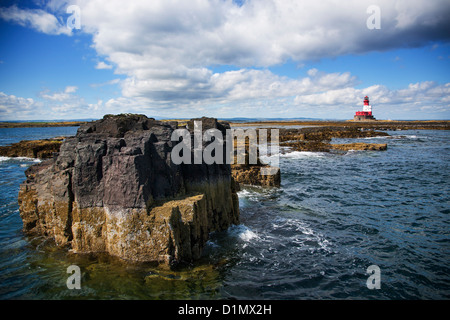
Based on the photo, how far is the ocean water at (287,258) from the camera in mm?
7074

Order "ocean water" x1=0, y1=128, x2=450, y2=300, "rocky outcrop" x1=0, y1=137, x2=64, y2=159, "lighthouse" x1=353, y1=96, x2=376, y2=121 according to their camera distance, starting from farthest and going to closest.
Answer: "lighthouse" x1=353, y1=96, x2=376, y2=121 → "rocky outcrop" x1=0, y1=137, x2=64, y2=159 → "ocean water" x1=0, y1=128, x2=450, y2=300

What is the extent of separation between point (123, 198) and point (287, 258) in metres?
5.94

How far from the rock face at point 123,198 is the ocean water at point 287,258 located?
0.50 meters

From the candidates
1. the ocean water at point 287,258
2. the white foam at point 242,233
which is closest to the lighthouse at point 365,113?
the ocean water at point 287,258

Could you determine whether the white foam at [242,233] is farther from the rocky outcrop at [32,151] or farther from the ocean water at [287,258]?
the rocky outcrop at [32,151]

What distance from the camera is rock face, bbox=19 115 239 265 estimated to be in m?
7.66

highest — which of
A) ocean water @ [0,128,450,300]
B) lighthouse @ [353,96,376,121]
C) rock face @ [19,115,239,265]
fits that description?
lighthouse @ [353,96,376,121]

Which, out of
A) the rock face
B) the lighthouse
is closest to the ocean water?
the rock face

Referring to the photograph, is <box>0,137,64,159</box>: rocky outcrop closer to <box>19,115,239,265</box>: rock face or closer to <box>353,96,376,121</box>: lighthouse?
<box>19,115,239,265</box>: rock face

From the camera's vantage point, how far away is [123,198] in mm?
7746

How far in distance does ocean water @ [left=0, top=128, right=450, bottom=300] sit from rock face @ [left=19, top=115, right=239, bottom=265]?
503 mm

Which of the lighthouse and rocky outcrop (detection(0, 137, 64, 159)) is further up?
the lighthouse
